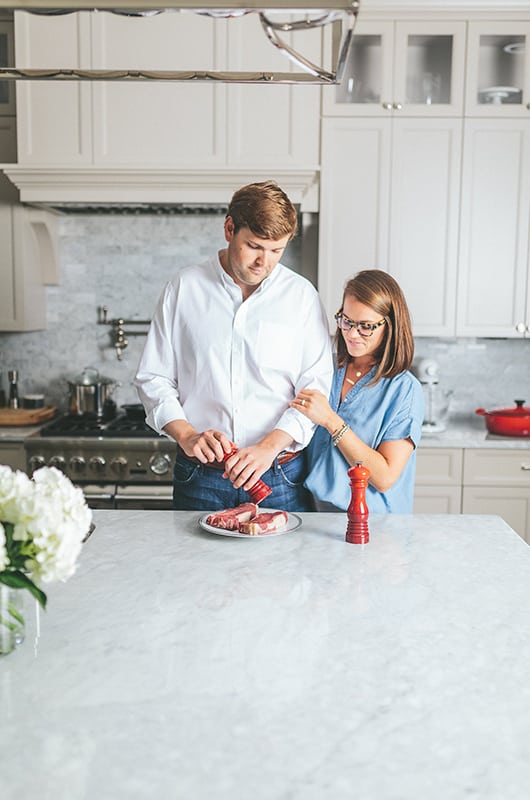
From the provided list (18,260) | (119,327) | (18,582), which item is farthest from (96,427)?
(18,582)

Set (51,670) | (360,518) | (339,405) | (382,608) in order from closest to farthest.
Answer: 1. (51,670)
2. (382,608)
3. (360,518)
4. (339,405)

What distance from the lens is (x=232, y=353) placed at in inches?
91.3

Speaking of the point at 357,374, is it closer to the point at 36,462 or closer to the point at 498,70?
the point at 36,462

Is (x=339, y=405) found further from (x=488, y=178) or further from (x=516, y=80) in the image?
(x=516, y=80)

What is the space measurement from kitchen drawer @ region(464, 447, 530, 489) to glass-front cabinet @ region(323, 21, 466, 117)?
5.02 ft

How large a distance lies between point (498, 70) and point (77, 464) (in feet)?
8.38

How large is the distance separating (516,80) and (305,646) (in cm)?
322

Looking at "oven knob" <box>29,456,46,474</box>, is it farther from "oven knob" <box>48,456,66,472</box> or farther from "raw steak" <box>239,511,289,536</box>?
"raw steak" <box>239,511,289,536</box>

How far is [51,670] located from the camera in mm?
1267

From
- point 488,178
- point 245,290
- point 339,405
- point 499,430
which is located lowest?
point 499,430

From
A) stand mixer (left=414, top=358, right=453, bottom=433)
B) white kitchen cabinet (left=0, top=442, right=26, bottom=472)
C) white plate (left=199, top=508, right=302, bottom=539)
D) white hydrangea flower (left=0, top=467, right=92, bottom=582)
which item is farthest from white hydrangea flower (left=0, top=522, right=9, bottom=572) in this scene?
stand mixer (left=414, top=358, right=453, bottom=433)

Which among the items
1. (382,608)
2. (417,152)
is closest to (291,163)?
(417,152)

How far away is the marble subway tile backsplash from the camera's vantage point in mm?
4164

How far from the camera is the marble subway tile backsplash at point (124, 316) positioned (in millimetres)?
4164
